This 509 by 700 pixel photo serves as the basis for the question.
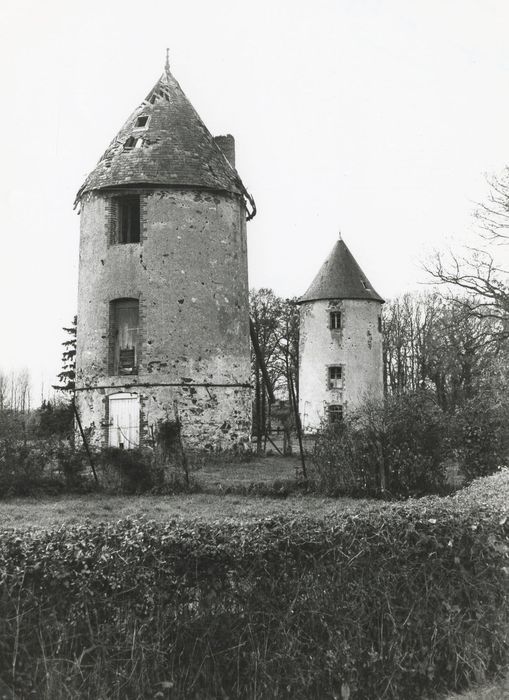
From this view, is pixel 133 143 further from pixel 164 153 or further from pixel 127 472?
pixel 127 472

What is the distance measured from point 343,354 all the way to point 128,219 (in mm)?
20450

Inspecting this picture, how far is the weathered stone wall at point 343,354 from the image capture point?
4225cm

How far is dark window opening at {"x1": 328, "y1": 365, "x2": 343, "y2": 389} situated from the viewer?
4244 cm

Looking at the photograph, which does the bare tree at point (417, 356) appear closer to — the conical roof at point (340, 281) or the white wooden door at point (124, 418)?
the conical roof at point (340, 281)

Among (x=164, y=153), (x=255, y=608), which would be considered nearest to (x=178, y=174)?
(x=164, y=153)

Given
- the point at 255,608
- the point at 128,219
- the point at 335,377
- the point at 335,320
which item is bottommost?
the point at 255,608

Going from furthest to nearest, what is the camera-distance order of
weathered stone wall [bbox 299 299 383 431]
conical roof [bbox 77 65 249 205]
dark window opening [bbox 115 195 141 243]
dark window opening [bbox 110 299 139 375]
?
weathered stone wall [bbox 299 299 383 431]
dark window opening [bbox 115 195 141 243]
conical roof [bbox 77 65 249 205]
dark window opening [bbox 110 299 139 375]

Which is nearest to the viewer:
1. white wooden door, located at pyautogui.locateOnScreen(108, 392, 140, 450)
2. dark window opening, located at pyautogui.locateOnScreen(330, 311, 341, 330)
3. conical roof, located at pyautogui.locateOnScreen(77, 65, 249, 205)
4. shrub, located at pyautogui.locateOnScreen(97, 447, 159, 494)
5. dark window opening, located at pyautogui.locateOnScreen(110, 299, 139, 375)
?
shrub, located at pyautogui.locateOnScreen(97, 447, 159, 494)

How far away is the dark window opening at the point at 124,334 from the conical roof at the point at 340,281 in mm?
20815

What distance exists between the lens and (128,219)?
81.1 feet

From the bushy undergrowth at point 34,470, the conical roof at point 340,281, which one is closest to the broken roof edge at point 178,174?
the bushy undergrowth at point 34,470

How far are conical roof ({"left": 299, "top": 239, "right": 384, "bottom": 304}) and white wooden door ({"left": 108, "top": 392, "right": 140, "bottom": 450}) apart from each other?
2170 cm

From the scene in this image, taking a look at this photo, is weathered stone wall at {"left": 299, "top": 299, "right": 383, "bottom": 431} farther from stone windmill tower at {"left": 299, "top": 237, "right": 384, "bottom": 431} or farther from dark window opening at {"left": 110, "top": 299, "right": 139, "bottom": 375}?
dark window opening at {"left": 110, "top": 299, "right": 139, "bottom": 375}

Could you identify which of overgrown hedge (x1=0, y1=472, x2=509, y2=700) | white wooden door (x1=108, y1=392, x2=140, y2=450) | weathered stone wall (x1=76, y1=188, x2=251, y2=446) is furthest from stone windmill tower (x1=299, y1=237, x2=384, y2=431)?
overgrown hedge (x1=0, y1=472, x2=509, y2=700)
